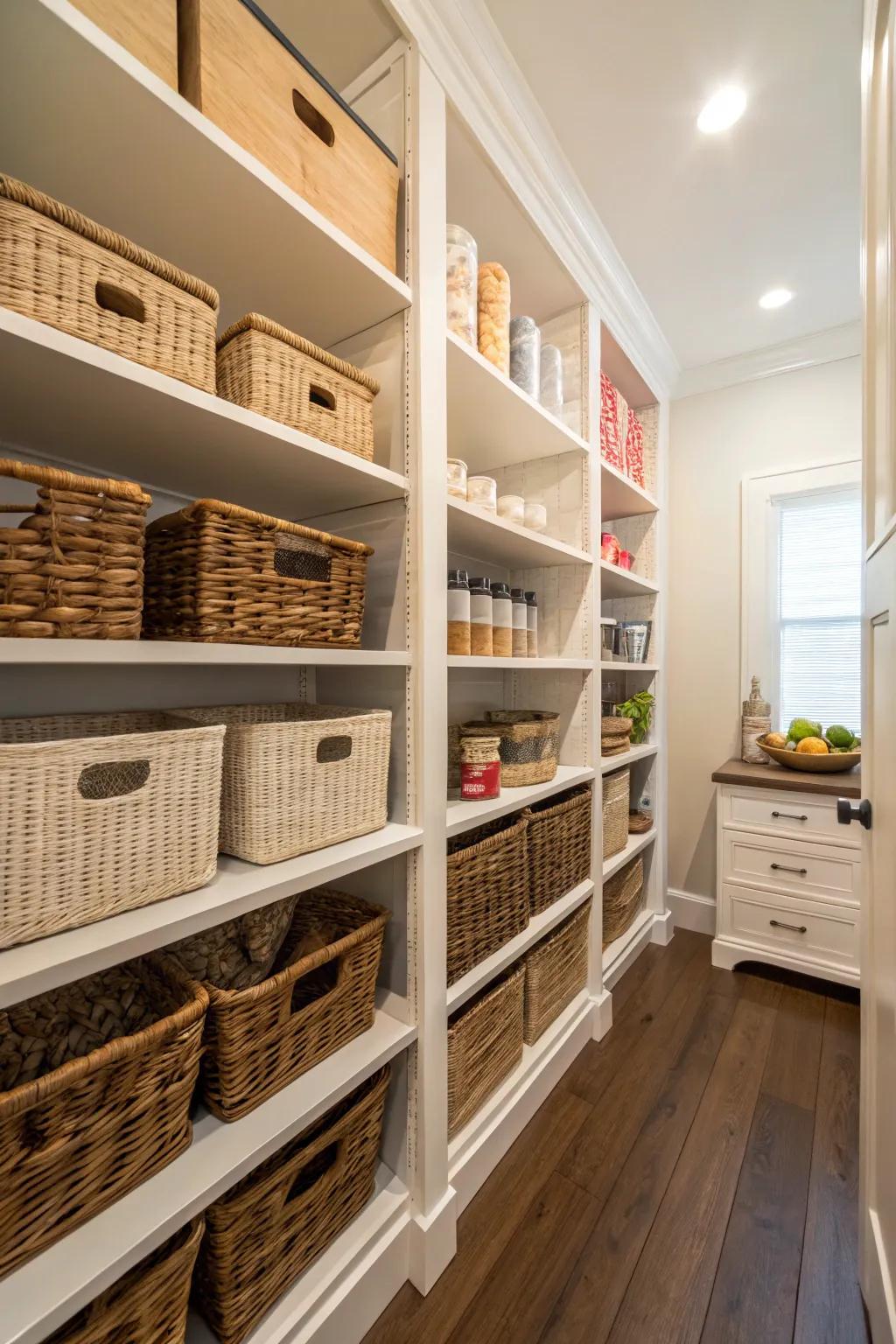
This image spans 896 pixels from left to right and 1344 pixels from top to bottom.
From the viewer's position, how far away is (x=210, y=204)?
934 millimetres

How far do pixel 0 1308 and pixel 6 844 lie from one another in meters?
0.52

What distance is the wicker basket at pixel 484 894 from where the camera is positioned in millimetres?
1336

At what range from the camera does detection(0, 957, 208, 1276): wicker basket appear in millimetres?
679

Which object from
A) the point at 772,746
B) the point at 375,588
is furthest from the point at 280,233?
the point at 772,746

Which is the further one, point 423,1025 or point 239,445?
point 423,1025

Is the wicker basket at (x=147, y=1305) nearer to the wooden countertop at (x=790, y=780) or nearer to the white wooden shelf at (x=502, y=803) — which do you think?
the white wooden shelf at (x=502, y=803)

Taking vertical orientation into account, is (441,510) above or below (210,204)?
below

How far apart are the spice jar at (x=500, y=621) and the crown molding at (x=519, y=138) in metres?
1.05

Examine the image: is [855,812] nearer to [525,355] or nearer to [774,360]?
[525,355]

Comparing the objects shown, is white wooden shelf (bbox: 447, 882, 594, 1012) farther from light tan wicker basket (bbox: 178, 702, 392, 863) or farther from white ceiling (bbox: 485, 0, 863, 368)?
white ceiling (bbox: 485, 0, 863, 368)

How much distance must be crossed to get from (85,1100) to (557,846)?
132 cm

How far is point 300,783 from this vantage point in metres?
1.03

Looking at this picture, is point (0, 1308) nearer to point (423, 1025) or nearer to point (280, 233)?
point (423, 1025)

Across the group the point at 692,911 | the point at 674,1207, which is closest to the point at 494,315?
the point at 674,1207
